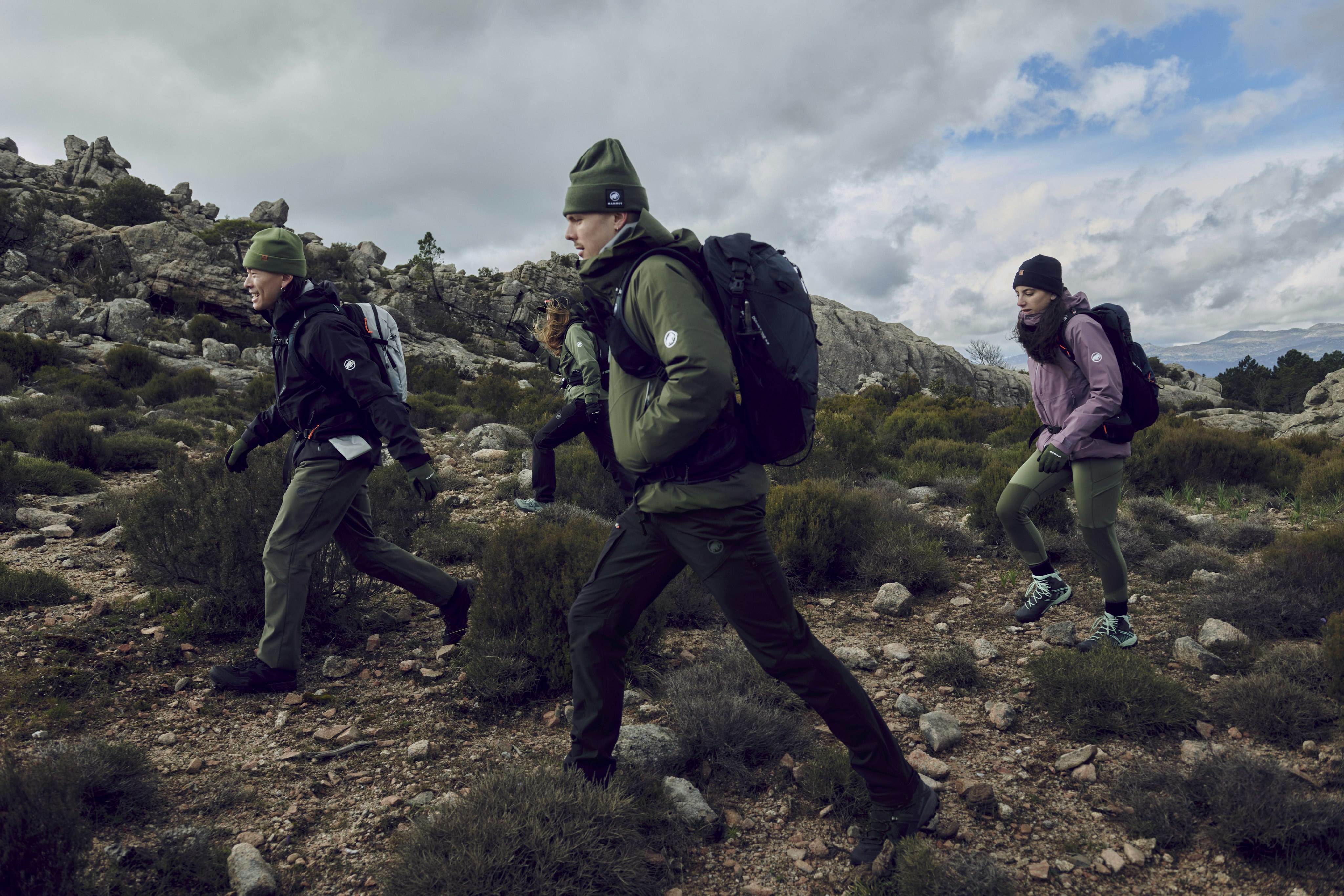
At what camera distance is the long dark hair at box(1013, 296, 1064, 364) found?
12.5 feet

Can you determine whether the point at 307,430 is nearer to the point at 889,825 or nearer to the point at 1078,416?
the point at 889,825

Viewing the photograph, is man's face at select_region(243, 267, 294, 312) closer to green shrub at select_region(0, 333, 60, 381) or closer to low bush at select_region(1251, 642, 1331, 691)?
low bush at select_region(1251, 642, 1331, 691)

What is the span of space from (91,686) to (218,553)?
0.96 m

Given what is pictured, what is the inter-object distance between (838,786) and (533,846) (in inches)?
49.3

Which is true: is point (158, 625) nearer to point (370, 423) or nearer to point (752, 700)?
point (370, 423)

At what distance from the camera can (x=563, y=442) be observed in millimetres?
5805

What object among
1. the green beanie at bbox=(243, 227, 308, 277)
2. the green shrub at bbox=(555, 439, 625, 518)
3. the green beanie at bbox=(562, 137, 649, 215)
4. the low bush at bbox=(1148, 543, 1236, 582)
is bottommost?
the low bush at bbox=(1148, 543, 1236, 582)

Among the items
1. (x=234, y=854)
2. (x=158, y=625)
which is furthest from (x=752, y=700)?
(x=158, y=625)

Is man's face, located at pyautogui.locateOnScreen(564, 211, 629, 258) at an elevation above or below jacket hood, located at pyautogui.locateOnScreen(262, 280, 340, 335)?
below

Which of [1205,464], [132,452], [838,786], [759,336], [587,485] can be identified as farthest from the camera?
[132,452]

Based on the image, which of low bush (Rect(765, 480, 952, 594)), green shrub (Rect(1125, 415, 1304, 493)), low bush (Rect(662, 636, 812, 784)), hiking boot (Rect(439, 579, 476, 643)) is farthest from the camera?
green shrub (Rect(1125, 415, 1304, 493))

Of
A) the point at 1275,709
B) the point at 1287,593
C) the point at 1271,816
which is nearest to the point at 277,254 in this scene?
the point at 1271,816

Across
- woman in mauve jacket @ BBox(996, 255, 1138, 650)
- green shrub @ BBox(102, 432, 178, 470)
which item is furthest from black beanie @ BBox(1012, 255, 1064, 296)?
green shrub @ BBox(102, 432, 178, 470)

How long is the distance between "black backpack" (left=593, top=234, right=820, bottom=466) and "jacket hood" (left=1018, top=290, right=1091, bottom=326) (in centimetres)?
250
